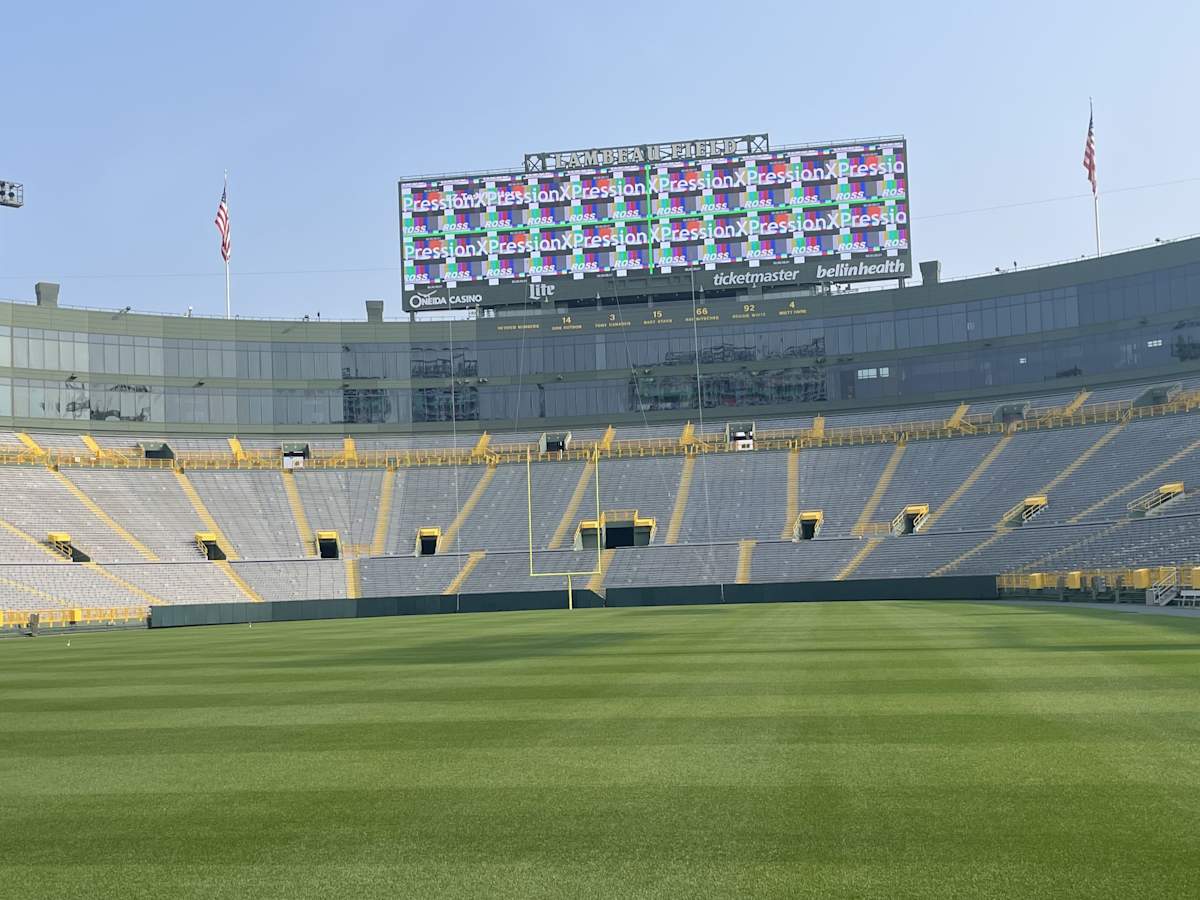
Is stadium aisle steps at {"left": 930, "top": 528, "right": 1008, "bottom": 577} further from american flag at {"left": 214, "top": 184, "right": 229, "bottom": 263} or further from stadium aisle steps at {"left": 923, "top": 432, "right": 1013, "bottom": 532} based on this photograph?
american flag at {"left": 214, "top": 184, "right": 229, "bottom": 263}

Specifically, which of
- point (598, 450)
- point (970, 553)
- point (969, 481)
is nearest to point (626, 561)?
point (598, 450)

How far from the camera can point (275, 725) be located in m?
15.0

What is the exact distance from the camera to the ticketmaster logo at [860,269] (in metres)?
83.6

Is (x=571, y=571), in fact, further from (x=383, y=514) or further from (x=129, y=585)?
(x=129, y=585)

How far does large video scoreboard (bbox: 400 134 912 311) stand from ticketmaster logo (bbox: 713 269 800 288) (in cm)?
9

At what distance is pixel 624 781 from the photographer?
10.7m

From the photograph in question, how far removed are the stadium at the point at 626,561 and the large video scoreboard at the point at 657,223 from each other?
0.22 metres

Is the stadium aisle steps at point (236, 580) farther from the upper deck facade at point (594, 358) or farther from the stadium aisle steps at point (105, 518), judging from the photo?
the upper deck facade at point (594, 358)

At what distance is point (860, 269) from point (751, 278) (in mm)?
Result: 7370

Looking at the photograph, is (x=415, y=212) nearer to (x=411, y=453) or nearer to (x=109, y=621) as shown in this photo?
(x=411, y=453)

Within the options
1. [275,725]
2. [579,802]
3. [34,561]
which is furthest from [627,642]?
[34,561]

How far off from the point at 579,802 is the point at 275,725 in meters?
6.43

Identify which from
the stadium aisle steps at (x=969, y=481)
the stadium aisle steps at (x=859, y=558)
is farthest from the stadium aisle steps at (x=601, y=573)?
the stadium aisle steps at (x=969, y=481)

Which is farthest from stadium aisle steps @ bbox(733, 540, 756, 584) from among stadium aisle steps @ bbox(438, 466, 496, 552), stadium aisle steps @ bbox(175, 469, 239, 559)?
stadium aisle steps @ bbox(175, 469, 239, 559)
